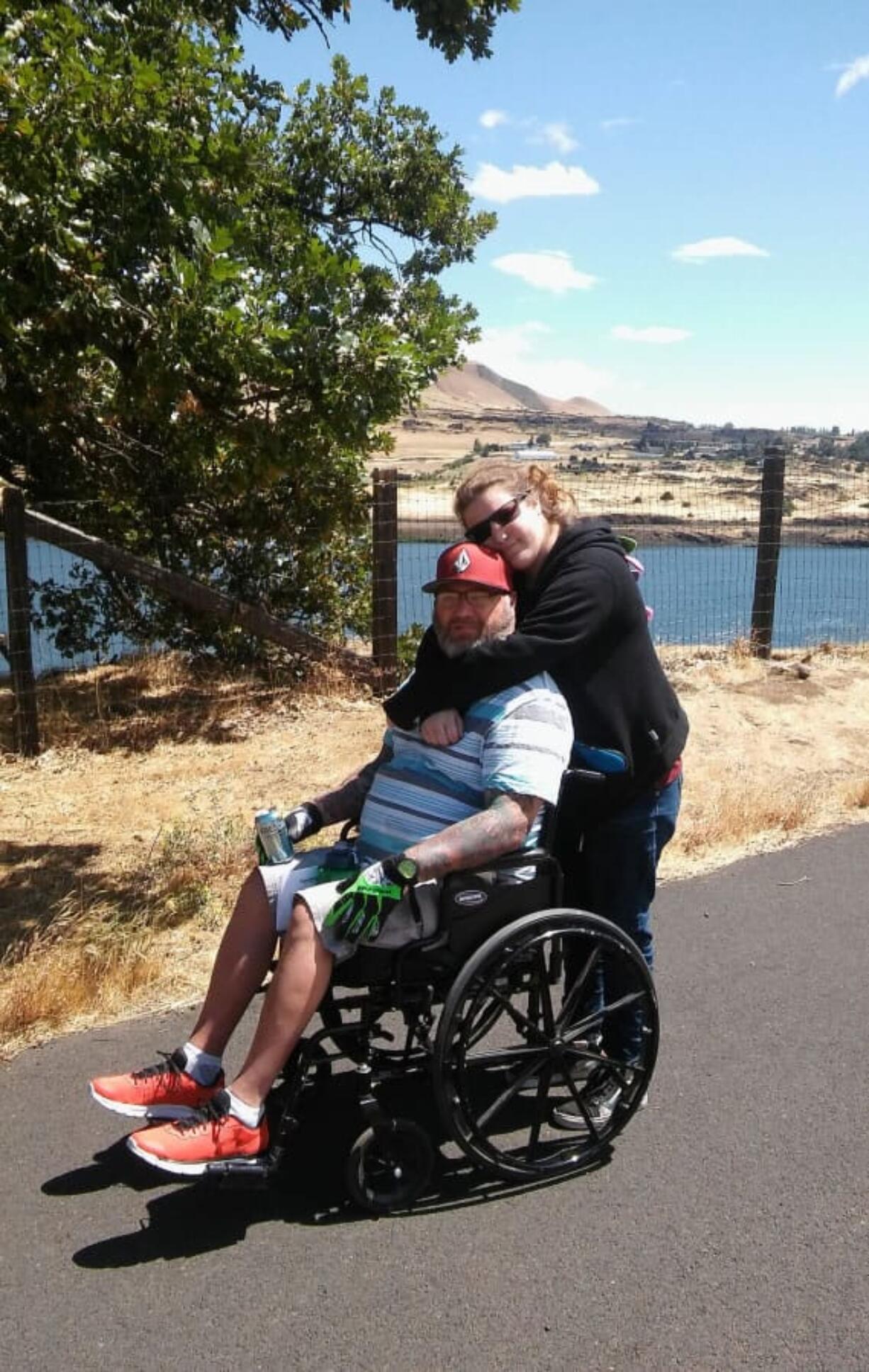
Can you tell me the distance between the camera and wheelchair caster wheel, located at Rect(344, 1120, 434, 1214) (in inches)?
106

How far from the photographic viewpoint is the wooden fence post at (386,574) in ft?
27.2

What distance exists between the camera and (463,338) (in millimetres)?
8477

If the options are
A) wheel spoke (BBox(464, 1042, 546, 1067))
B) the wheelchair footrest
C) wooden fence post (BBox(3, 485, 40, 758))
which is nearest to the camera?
the wheelchair footrest

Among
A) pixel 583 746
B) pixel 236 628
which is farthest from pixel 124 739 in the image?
pixel 583 746

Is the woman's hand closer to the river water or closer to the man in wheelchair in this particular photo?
the man in wheelchair

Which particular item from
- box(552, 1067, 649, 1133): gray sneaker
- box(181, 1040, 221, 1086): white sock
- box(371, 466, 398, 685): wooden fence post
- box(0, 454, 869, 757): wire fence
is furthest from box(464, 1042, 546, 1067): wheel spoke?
box(371, 466, 398, 685): wooden fence post

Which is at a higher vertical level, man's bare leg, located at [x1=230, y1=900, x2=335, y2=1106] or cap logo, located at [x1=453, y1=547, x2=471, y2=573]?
cap logo, located at [x1=453, y1=547, x2=471, y2=573]

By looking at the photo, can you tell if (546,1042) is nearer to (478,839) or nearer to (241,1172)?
(478,839)

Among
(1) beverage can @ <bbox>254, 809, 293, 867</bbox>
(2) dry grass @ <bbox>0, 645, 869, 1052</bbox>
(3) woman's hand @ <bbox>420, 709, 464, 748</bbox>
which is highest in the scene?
(3) woman's hand @ <bbox>420, 709, 464, 748</bbox>

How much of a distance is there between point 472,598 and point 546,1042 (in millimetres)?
1154

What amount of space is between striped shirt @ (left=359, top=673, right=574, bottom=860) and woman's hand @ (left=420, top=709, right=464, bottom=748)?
25 mm

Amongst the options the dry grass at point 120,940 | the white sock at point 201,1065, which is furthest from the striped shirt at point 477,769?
the dry grass at point 120,940

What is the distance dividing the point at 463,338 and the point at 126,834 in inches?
181

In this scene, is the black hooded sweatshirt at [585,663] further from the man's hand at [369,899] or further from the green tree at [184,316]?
the green tree at [184,316]
